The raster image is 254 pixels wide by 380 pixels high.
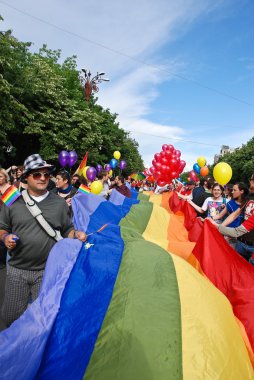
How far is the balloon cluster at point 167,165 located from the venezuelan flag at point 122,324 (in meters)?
9.82

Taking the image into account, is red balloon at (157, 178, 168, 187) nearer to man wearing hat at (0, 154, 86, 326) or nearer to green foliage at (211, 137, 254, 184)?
man wearing hat at (0, 154, 86, 326)

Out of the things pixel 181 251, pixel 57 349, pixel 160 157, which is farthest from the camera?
pixel 160 157

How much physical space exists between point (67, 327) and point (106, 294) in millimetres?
387

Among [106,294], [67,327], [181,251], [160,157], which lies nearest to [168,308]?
[106,294]

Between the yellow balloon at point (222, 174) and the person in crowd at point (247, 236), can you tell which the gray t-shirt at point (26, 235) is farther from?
the yellow balloon at point (222, 174)

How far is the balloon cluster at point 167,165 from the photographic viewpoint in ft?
42.4

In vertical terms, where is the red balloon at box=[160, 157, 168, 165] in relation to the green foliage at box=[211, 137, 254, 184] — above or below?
below

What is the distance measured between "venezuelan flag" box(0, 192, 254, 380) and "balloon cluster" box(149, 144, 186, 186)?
982 cm

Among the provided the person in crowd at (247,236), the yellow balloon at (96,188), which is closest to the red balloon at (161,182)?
the yellow balloon at (96,188)

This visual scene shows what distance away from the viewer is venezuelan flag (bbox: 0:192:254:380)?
2078mm

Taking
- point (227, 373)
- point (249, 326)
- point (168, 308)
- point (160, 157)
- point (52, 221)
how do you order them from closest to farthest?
1. point (227, 373)
2. point (168, 308)
3. point (249, 326)
4. point (52, 221)
5. point (160, 157)

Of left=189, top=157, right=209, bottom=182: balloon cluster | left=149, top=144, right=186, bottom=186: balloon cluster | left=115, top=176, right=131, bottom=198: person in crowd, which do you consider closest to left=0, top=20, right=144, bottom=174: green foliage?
left=149, top=144, right=186, bottom=186: balloon cluster

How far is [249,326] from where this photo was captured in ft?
9.06

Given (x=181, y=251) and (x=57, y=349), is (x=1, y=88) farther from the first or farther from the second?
(x=57, y=349)
